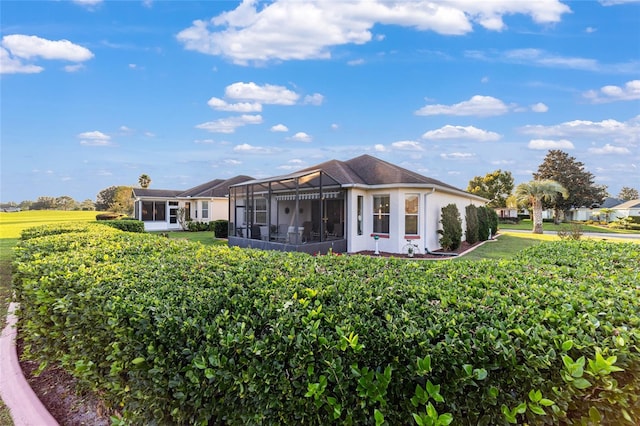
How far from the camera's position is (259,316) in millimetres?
2139

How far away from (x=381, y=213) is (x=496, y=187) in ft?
146

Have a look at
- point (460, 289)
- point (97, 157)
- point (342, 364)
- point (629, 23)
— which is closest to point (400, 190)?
point (629, 23)

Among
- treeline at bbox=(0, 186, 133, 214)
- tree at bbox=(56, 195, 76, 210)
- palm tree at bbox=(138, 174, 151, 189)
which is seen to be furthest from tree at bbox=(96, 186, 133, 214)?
tree at bbox=(56, 195, 76, 210)

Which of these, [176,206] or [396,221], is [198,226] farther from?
[396,221]

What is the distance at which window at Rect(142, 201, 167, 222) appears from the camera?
2858 centimetres

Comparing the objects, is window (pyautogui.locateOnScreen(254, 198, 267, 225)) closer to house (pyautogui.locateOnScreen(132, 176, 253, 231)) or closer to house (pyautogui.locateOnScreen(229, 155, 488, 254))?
house (pyautogui.locateOnScreen(229, 155, 488, 254))

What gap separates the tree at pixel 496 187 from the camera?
51312 millimetres

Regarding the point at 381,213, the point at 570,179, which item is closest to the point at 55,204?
the point at 381,213

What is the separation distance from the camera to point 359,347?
5.51ft

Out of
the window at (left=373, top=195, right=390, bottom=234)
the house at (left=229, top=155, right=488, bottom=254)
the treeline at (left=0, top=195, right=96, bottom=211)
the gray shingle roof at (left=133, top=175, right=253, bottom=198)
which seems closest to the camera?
the house at (left=229, top=155, right=488, bottom=254)

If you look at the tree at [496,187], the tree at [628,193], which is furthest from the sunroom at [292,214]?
the tree at [628,193]

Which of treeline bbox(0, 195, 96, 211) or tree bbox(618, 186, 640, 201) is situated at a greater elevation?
tree bbox(618, 186, 640, 201)

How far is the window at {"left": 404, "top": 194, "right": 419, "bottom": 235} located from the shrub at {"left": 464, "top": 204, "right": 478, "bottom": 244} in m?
6.81

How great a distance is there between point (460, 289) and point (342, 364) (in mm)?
1302
